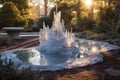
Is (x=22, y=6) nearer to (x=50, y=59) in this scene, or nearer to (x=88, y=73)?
(x=50, y=59)

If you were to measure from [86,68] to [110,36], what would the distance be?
719 cm

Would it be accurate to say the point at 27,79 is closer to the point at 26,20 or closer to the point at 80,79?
the point at 80,79

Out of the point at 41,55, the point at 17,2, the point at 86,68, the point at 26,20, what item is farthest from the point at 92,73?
the point at 17,2

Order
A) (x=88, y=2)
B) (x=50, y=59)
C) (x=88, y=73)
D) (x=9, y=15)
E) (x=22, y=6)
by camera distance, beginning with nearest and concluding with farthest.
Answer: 1. (x=88, y=73)
2. (x=50, y=59)
3. (x=9, y=15)
4. (x=22, y=6)
5. (x=88, y=2)

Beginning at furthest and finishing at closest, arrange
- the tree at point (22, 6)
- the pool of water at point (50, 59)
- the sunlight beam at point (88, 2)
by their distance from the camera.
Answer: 1. the sunlight beam at point (88, 2)
2. the tree at point (22, 6)
3. the pool of water at point (50, 59)

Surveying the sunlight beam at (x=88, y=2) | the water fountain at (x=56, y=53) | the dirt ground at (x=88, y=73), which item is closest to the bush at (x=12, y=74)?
the dirt ground at (x=88, y=73)

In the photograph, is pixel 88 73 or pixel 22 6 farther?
pixel 22 6

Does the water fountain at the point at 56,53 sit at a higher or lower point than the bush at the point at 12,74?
lower

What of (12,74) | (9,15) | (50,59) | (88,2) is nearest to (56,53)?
(50,59)

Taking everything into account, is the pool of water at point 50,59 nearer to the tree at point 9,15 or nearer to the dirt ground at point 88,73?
the dirt ground at point 88,73

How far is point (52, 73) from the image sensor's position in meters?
→ 6.25

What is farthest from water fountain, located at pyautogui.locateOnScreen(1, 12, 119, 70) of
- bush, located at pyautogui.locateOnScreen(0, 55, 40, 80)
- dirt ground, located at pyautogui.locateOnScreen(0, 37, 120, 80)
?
bush, located at pyautogui.locateOnScreen(0, 55, 40, 80)

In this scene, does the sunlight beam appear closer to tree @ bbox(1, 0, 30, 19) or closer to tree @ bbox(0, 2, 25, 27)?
tree @ bbox(1, 0, 30, 19)

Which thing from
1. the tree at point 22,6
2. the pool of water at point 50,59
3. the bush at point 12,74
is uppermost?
the tree at point 22,6
